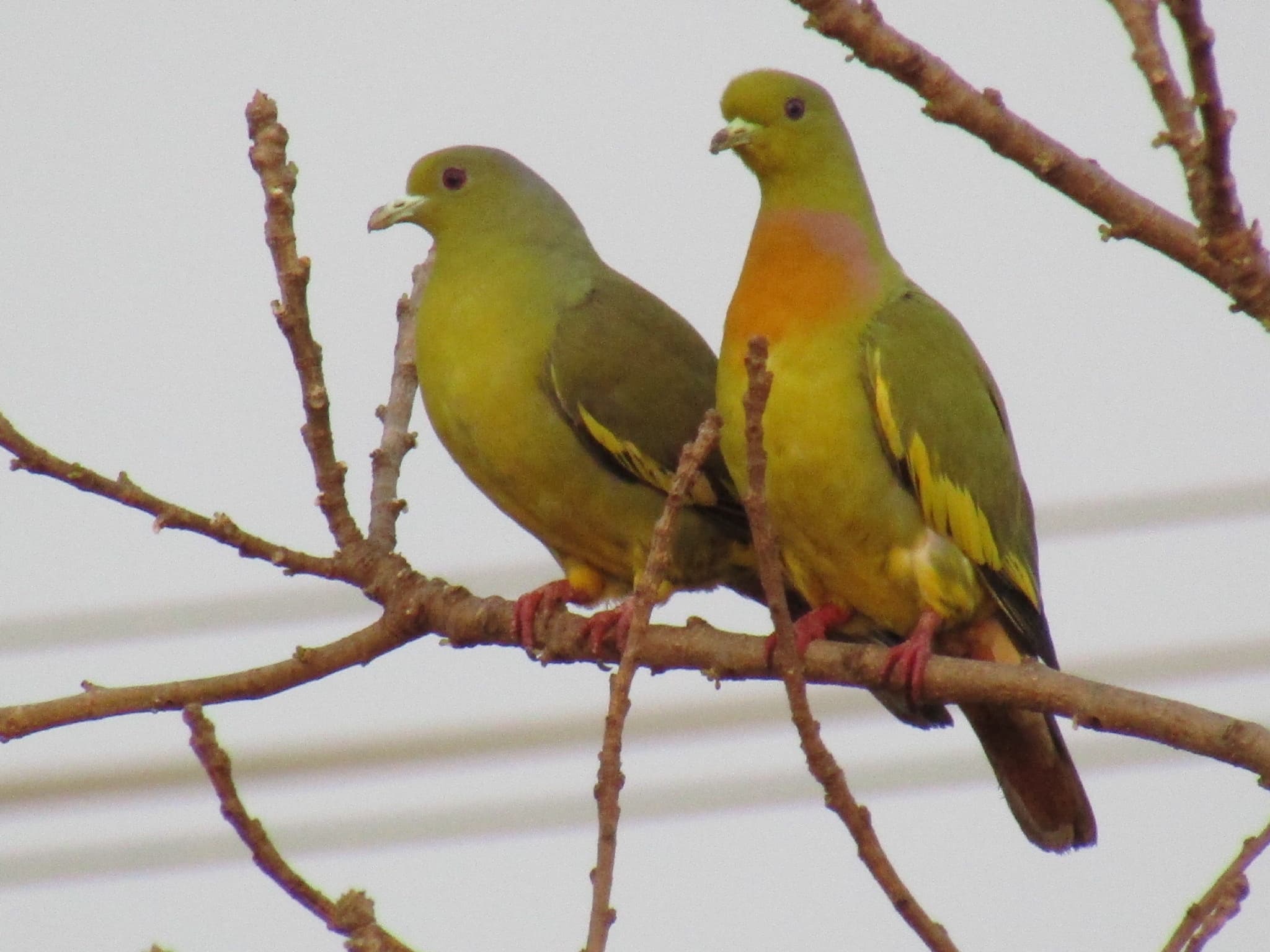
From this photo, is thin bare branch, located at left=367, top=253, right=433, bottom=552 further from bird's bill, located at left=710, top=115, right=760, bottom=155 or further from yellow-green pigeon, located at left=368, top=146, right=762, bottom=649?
bird's bill, located at left=710, top=115, right=760, bottom=155

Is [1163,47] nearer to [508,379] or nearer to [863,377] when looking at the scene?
[863,377]

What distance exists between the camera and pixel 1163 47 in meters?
1.67

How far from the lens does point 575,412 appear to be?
3172mm

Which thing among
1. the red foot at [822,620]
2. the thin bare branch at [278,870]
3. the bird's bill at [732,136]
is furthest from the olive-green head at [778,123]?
the thin bare branch at [278,870]

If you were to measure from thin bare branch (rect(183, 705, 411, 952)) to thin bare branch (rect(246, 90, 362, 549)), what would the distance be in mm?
600

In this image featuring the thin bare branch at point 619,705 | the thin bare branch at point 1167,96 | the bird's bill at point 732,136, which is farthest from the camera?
the bird's bill at point 732,136

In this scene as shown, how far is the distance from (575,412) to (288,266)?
2.37ft

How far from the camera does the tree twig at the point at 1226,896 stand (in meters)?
1.98

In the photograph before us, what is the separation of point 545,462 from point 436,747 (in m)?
5.02

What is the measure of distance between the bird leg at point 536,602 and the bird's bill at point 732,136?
29.1 inches

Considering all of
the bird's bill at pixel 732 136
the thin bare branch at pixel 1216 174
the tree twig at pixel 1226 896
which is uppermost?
the bird's bill at pixel 732 136

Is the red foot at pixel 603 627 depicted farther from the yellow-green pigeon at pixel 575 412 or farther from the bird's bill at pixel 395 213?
the bird's bill at pixel 395 213

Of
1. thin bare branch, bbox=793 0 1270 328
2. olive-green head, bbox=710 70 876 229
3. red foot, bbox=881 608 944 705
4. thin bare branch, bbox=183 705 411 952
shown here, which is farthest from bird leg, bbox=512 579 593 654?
thin bare branch, bbox=793 0 1270 328

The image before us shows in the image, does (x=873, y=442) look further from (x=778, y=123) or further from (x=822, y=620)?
(x=778, y=123)
